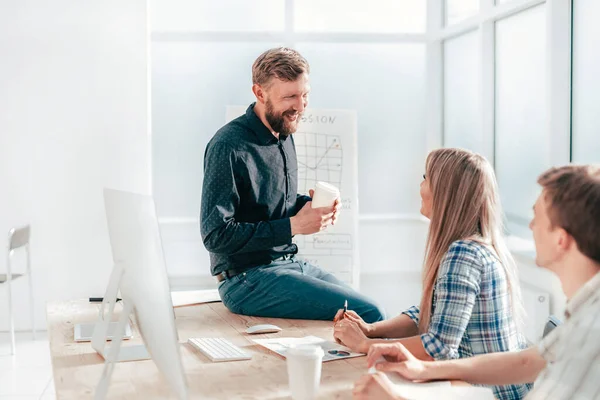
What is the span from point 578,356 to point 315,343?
968 millimetres

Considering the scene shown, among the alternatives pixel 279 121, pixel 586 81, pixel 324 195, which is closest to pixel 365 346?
pixel 324 195

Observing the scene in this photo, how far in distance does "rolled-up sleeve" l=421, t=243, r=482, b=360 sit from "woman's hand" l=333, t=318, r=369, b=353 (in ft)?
0.63

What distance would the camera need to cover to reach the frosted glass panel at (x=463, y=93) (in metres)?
5.09

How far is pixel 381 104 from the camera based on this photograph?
19.4 feet

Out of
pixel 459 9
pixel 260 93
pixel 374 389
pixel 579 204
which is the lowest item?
pixel 374 389

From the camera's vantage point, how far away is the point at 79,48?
5.16 metres

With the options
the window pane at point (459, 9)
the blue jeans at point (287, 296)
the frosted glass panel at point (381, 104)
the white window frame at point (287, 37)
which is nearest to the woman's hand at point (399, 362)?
the blue jeans at point (287, 296)

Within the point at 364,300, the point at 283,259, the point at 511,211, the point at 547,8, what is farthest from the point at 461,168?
the point at 511,211

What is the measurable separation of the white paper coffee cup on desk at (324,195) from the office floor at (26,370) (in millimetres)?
1749

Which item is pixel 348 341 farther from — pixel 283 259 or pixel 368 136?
pixel 368 136

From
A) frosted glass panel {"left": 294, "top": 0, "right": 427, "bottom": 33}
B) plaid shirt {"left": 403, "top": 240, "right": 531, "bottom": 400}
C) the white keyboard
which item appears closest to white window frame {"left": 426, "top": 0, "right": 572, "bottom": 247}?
frosted glass panel {"left": 294, "top": 0, "right": 427, "bottom": 33}

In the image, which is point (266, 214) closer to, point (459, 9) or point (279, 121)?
point (279, 121)

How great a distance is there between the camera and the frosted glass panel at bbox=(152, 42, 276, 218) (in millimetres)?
5648

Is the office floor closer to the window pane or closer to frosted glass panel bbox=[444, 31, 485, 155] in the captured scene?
frosted glass panel bbox=[444, 31, 485, 155]
